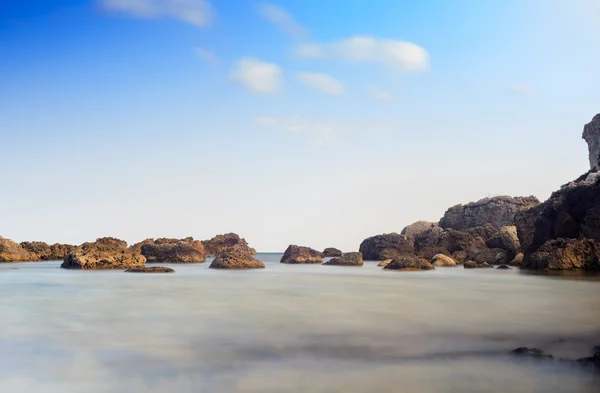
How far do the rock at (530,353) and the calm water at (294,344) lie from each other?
0.15m

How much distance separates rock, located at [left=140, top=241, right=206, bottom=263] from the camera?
124 ft

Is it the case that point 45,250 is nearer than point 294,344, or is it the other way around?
point 294,344

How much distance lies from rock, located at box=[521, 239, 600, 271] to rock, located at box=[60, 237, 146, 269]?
2051cm

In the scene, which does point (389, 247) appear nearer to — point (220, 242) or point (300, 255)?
point (300, 255)

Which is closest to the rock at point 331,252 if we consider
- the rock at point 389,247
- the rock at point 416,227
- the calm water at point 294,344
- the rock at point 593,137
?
the rock at point 416,227

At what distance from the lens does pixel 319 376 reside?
4.14m

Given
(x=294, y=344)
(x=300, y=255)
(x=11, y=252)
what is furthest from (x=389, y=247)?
(x=294, y=344)

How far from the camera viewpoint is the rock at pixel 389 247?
42.3 meters

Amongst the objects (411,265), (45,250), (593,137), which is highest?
(593,137)

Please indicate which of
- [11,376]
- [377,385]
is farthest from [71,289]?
[377,385]

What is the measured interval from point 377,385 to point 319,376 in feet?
1.79

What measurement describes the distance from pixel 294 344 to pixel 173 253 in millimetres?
34225

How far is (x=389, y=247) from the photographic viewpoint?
4331 centimetres

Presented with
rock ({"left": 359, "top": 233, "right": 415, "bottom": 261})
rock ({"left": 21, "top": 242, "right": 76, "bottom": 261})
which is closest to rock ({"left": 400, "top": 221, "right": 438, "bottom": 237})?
rock ({"left": 359, "top": 233, "right": 415, "bottom": 261})
